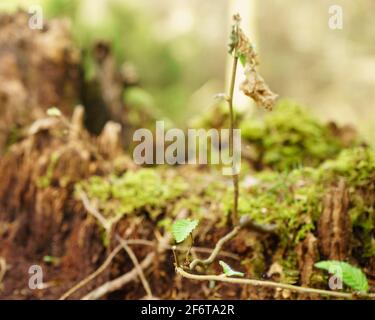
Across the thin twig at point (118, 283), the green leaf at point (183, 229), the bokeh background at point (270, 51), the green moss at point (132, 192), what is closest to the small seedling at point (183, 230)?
the green leaf at point (183, 229)

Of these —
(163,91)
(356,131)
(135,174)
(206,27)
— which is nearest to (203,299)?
(135,174)

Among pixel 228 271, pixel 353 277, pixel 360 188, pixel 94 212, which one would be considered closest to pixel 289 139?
pixel 360 188

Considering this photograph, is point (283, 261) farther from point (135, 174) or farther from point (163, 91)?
point (163, 91)

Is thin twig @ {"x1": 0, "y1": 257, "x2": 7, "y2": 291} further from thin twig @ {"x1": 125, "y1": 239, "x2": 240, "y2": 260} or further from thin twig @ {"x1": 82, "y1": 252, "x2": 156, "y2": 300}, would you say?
thin twig @ {"x1": 125, "y1": 239, "x2": 240, "y2": 260}

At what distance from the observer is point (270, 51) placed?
11.5 m

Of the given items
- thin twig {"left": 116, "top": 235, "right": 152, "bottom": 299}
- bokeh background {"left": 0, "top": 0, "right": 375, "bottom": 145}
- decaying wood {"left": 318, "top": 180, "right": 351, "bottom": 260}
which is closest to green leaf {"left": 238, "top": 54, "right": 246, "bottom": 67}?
decaying wood {"left": 318, "top": 180, "right": 351, "bottom": 260}

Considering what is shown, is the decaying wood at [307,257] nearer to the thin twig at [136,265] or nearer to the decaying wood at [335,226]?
the decaying wood at [335,226]

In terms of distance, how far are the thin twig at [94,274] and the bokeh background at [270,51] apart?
5284mm

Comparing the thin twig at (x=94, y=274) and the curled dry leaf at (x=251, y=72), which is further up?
the curled dry leaf at (x=251, y=72)

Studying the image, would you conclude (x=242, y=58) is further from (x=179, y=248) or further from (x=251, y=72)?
(x=179, y=248)

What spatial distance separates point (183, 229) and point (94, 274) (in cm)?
94

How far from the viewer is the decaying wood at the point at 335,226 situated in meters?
1.94

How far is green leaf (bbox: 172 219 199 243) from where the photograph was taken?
139 centimetres

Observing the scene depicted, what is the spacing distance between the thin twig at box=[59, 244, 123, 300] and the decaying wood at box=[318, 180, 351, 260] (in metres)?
1.06
